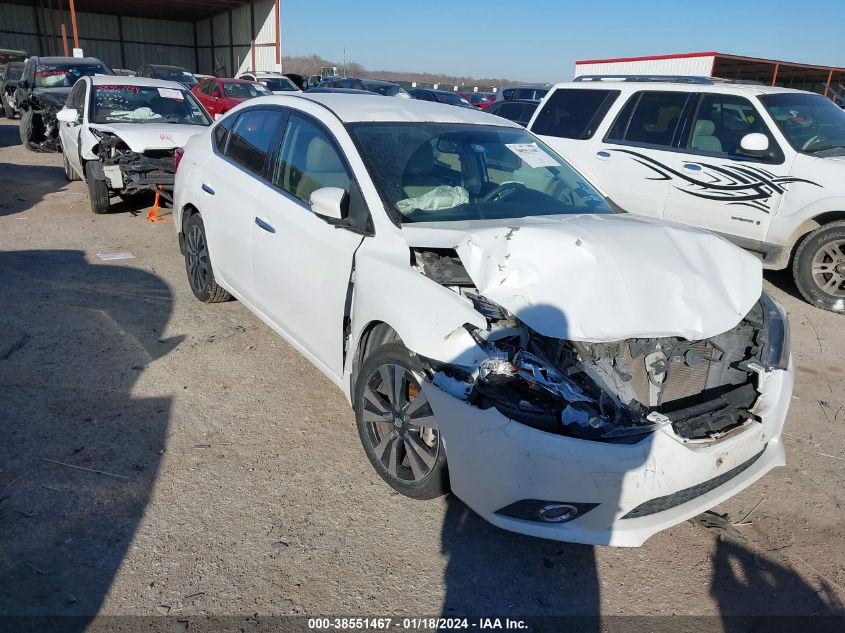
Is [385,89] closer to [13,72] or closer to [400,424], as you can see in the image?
[13,72]

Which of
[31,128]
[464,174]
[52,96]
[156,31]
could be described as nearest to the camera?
[464,174]

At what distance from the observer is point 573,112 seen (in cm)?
791

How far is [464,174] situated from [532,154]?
2.13ft

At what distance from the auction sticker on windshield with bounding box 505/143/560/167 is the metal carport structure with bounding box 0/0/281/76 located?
28847 millimetres

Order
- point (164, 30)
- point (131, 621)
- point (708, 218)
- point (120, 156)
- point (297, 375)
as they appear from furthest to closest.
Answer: point (164, 30) < point (120, 156) < point (708, 218) < point (297, 375) < point (131, 621)

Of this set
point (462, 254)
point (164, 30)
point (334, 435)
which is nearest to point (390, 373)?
point (462, 254)

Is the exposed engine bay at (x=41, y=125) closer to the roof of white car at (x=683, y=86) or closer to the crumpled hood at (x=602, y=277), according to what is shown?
the roof of white car at (x=683, y=86)

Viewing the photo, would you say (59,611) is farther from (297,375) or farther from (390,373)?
(297,375)

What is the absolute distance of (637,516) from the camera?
2658 millimetres

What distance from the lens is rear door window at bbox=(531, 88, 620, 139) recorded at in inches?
300

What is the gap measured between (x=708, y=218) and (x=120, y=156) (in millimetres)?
6951

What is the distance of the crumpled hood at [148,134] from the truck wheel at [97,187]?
1.62ft

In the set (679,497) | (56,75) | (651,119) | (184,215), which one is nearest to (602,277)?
(679,497)

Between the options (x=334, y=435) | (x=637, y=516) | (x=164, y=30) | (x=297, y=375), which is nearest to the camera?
(x=637, y=516)
